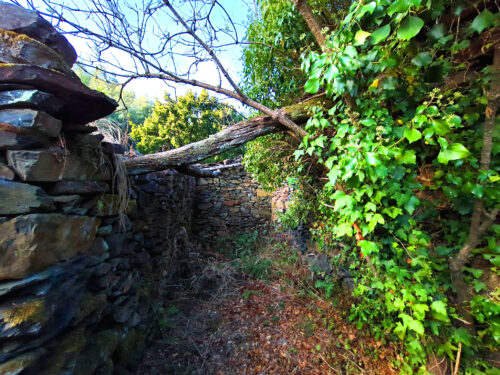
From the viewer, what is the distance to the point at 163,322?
253 cm

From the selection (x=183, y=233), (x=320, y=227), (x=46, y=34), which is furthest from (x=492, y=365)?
(x=183, y=233)

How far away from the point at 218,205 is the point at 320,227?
4.07 m

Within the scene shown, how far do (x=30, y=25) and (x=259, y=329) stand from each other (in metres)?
3.52

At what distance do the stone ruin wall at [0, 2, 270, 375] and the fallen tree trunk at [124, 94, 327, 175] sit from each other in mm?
290

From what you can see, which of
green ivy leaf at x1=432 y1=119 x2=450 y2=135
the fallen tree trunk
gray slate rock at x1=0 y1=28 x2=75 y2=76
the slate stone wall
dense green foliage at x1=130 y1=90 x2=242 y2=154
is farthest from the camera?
dense green foliage at x1=130 y1=90 x2=242 y2=154

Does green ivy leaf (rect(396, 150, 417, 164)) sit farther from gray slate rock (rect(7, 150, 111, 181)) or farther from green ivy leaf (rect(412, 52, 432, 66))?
gray slate rock (rect(7, 150, 111, 181))

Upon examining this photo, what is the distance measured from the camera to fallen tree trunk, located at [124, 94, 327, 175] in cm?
212

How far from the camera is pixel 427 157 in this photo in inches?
58.4

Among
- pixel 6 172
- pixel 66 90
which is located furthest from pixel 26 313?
pixel 66 90

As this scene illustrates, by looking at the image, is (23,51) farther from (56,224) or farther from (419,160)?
(419,160)

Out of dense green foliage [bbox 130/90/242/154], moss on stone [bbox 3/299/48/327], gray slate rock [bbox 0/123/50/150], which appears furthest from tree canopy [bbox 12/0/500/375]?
dense green foliage [bbox 130/90/242/154]

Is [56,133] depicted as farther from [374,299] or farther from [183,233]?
[183,233]

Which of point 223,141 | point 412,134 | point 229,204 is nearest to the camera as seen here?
point 412,134

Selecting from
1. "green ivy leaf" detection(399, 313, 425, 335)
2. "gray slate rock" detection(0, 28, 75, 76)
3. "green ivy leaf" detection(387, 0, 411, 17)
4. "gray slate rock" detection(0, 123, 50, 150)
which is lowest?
"green ivy leaf" detection(399, 313, 425, 335)
